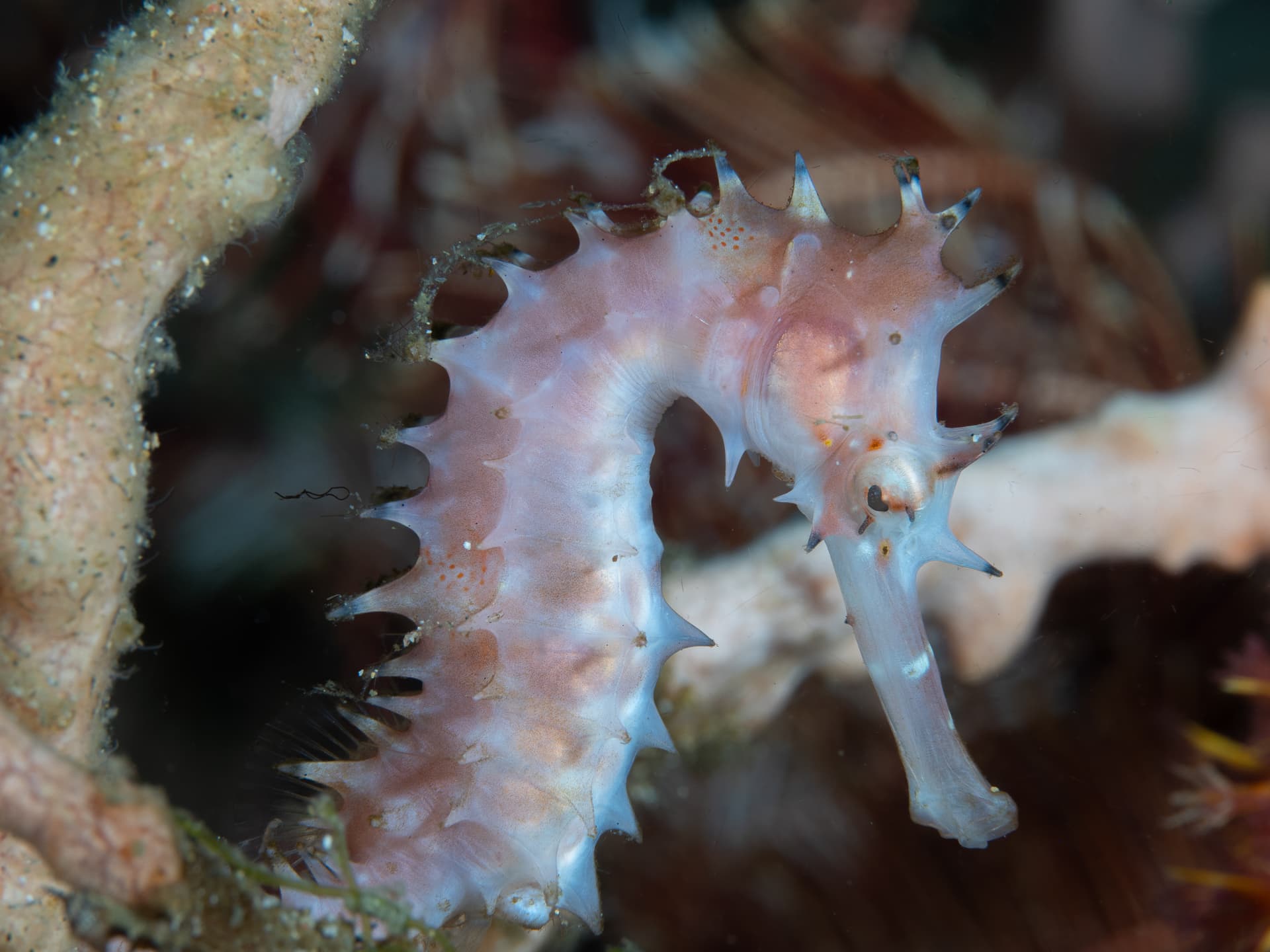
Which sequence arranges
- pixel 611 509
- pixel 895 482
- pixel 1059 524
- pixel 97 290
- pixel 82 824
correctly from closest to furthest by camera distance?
pixel 82 824 → pixel 97 290 → pixel 895 482 → pixel 611 509 → pixel 1059 524

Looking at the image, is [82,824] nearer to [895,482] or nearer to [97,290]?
[97,290]

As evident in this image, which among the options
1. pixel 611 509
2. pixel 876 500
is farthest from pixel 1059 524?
pixel 611 509

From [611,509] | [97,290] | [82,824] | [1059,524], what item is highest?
[97,290]

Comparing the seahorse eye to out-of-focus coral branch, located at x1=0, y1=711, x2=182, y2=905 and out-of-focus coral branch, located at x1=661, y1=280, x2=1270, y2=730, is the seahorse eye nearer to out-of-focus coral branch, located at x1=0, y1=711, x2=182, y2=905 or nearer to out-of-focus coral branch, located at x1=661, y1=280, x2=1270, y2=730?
out-of-focus coral branch, located at x1=661, y1=280, x2=1270, y2=730

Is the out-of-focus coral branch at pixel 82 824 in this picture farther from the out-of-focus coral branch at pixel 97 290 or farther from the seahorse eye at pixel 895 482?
the seahorse eye at pixel 895 482

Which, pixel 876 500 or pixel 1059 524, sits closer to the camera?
pixel 876 500

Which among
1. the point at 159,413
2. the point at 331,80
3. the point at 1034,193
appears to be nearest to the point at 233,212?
the point at 331,80

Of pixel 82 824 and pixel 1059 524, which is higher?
pixel 82 824

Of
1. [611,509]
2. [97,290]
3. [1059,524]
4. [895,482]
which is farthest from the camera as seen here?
[1059,524]
